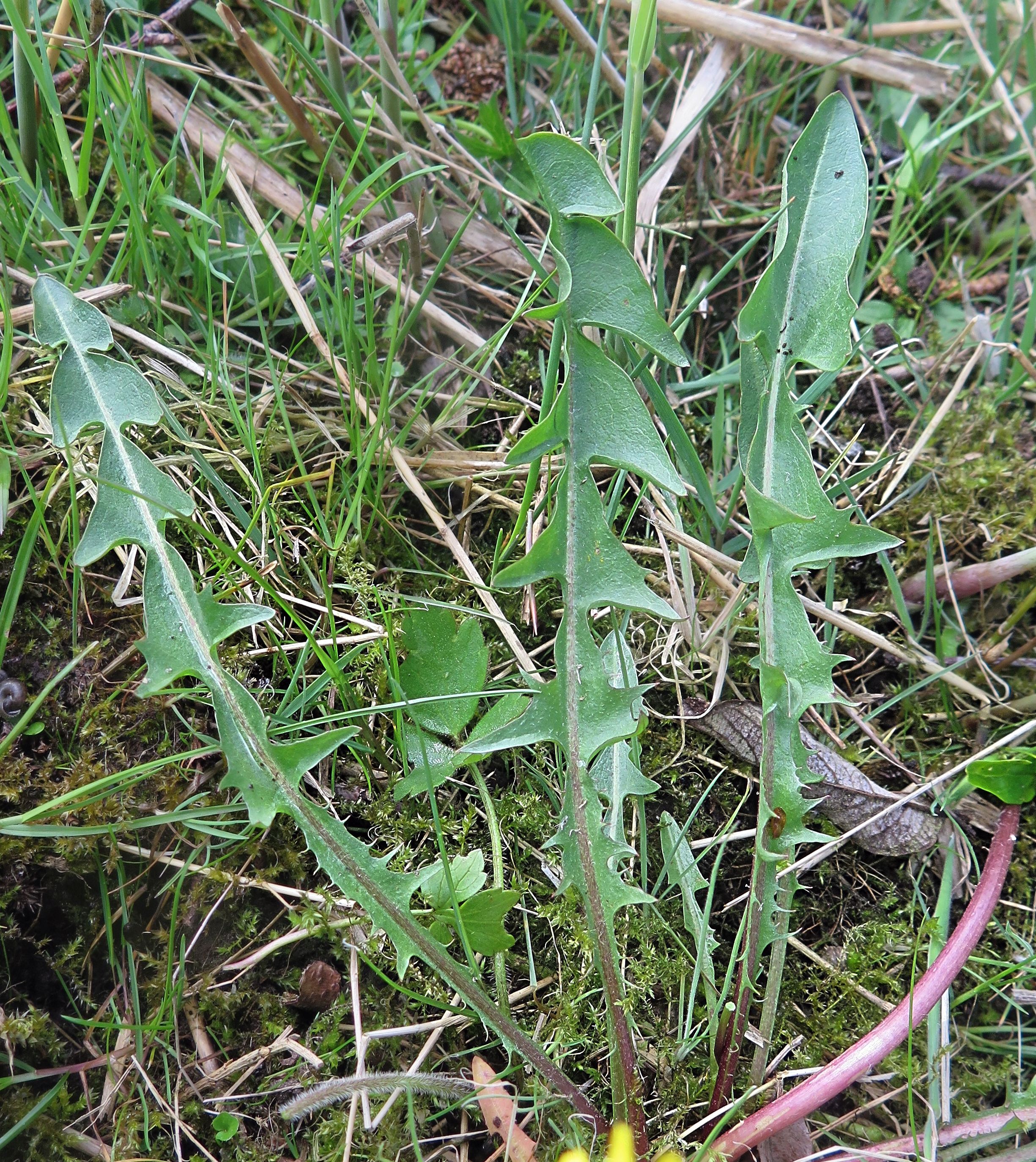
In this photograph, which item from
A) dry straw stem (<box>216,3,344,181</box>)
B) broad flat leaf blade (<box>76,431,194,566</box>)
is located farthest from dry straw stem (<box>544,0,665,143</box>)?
broad flat leaf blade (<box>76,431,194,566</box>)

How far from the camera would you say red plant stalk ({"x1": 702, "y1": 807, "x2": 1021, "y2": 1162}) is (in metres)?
1.46

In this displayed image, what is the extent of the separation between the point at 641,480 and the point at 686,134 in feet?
3.07

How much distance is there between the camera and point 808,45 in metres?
2.41

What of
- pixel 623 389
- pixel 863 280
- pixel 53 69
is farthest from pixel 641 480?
pixel 53 69

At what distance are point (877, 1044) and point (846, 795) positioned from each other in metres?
0.47

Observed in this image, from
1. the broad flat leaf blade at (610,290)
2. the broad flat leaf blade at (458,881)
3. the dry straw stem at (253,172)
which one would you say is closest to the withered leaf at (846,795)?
the broad flat leaf blade at (458,881)

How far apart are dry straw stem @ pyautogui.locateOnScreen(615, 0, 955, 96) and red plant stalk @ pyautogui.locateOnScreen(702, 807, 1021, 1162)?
204 centimetres

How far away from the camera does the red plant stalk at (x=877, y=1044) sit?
1458 millimetres

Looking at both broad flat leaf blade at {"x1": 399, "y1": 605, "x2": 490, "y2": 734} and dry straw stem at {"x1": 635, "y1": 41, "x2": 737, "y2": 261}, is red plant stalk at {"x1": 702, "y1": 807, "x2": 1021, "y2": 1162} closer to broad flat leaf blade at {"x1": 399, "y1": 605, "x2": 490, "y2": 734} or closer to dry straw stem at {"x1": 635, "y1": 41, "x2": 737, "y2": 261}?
broad flat leaf blade at {"x1": 399, "y1": 605, "x2": 490, "y2": 734}

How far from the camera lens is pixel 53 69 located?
2.15m

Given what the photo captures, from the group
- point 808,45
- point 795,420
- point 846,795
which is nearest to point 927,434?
point 795,420

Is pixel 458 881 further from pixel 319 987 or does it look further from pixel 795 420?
pixel 795 420

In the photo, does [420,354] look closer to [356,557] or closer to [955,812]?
[356,557]

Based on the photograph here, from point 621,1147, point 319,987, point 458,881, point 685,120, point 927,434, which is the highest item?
point 685,120
